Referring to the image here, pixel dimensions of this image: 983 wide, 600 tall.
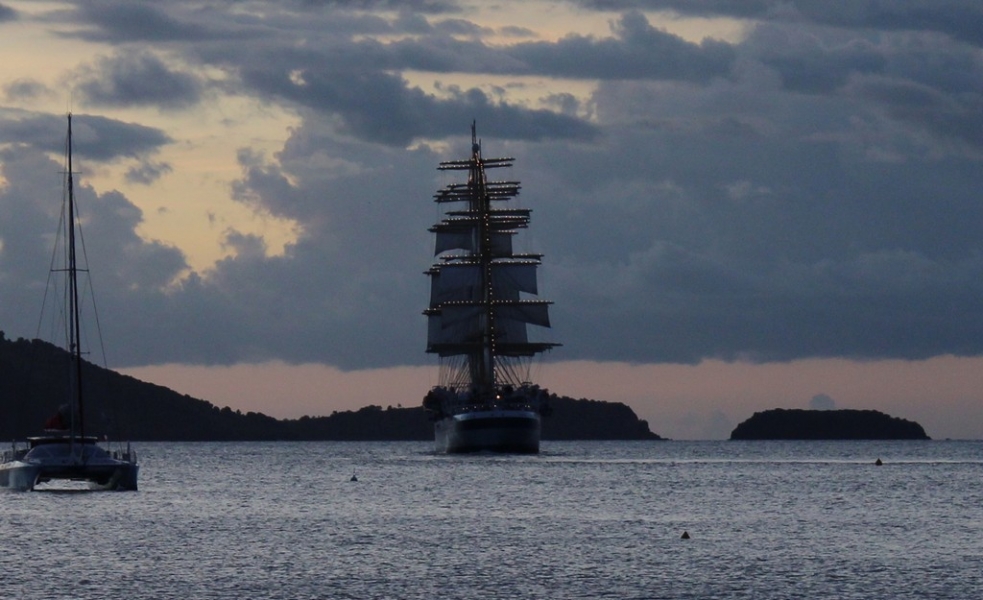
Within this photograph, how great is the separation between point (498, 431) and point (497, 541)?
11038 cm

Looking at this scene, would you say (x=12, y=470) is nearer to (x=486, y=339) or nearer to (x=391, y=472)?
(x=391, y=472)

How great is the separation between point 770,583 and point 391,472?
99.3m

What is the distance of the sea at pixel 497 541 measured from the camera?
175ft

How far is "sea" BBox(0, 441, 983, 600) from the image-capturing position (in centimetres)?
5334

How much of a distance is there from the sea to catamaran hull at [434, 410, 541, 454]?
56488 mm

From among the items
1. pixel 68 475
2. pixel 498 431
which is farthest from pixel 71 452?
pixel 498 431

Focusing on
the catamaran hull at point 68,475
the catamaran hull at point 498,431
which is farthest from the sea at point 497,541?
the catamaran hull at point 498,431

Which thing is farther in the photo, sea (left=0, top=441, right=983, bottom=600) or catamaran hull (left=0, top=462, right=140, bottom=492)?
catamaran hull (left=0, top=462, right=140, bottom=492)

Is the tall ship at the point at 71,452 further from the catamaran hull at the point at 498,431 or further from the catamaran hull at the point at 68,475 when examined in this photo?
the catamaran hull at the point at 498,431

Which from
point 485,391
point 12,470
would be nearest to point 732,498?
point 12,470

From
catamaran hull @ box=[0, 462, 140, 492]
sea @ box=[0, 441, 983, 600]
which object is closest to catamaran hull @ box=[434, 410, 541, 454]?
sea @ box=[0, 441, 983, 600]

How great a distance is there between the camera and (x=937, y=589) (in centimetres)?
5253

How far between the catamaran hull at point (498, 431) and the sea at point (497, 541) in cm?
5649

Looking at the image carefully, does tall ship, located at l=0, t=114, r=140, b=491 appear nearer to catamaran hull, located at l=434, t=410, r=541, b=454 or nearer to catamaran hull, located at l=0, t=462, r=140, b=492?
catamaran hull, located at l=0, t=462, r=140, b=492
